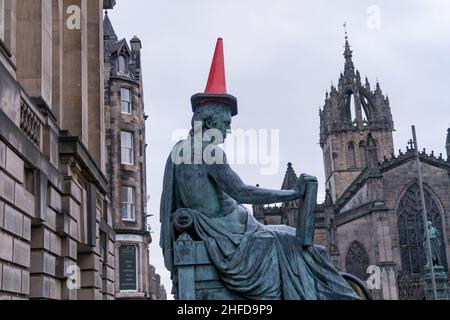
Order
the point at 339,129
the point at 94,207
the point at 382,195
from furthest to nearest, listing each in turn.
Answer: the point at 339,129
the point at 382,195
the point at 94,207

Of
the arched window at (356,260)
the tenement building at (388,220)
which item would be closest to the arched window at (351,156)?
the tenement building at (388,220)

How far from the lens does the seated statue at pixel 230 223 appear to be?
608 cm

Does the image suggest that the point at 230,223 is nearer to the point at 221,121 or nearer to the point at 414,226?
the point at 221,121

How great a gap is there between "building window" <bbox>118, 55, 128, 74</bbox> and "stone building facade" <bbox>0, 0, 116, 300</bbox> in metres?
16.0

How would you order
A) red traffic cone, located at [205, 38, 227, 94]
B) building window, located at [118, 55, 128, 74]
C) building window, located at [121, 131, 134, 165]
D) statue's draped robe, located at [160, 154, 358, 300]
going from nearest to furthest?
statue's draped robe, located at [160, 154, 358, 300]
red traffic cone, located at [205, 38, 227, 94]
building window, located at [121, 131, 134, 165]
building window, located at [118, 55, 128, 74]

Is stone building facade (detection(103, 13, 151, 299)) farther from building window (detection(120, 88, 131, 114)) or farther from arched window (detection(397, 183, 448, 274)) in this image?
arched window (detection(397, 183, 448, 274))

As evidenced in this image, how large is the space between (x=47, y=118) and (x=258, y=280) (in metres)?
8.01

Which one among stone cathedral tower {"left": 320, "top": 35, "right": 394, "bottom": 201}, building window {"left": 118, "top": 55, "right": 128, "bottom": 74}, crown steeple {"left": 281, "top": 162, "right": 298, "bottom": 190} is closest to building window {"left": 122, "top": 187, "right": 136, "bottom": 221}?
building window {"left": 118, "top": 55, "right": 128, "bottom": 74}

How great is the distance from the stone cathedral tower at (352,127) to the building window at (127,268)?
50.4 meters

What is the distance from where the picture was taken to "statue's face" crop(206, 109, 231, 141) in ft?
21.9

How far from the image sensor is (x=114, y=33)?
40.7 meters

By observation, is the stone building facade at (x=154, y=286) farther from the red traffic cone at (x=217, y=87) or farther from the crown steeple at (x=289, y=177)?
the red traffic cone at (x=217, y=87)
